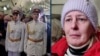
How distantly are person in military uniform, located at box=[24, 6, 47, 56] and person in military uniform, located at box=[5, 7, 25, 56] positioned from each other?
0.09 feet

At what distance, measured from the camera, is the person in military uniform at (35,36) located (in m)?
0.68

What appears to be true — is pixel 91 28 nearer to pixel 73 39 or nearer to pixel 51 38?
pixel 73 39

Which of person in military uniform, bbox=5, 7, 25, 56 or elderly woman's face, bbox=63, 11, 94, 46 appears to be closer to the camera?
elderly woman's face, bbox=63, 11, 94, 46

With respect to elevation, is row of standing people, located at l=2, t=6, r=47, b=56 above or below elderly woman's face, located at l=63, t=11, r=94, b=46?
below

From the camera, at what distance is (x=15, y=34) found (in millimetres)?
708

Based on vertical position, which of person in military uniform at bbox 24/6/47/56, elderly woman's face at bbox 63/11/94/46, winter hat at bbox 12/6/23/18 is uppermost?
winter hat at bbox 12/6/23/18

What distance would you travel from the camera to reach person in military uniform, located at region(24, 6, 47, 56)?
26.8 inches

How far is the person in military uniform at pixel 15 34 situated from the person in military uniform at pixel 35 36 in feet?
0.09

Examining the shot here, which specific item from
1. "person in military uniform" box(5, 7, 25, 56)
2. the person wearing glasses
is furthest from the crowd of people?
the person wearing glasses

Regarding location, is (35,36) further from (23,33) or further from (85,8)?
(85,8)

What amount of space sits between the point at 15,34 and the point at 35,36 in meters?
0.09

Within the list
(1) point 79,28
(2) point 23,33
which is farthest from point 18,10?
(1) point 79,28

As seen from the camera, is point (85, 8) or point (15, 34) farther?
point (15, 34)

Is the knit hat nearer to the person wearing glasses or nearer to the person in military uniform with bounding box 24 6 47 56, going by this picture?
the person wearing glasses
